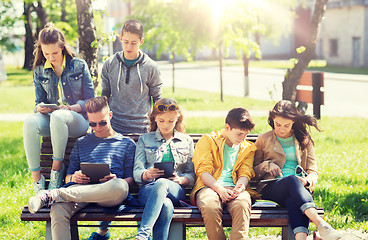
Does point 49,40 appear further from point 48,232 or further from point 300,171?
point 300,171

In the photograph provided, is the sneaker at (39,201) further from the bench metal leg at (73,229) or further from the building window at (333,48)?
the building window at (333,48)

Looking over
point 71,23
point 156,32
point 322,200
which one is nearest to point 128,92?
point 322,200

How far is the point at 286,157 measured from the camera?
160 inches

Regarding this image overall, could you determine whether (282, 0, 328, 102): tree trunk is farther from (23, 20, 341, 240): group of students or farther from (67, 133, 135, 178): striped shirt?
(67, 133, 135, 178): striped shirt

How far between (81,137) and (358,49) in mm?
31692

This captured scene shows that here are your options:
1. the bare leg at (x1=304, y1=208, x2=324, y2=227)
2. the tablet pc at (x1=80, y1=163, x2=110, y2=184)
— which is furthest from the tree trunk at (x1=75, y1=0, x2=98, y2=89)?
the bare leg at (x1=304, y1=208, x2=324, y2=227)

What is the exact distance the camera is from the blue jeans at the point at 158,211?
3438 millimetres

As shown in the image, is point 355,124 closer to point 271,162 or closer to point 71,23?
point 271,162

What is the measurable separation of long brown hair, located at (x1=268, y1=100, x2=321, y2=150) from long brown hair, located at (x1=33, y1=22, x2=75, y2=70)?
1.78 m

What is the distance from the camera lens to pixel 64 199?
3.54 m

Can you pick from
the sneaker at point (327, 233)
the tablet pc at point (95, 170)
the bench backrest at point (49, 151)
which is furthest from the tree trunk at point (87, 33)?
the sneaker at point (327, 233)

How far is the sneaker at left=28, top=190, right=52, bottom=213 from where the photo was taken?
3422mm

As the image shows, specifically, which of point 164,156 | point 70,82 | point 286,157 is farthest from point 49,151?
point 286,157

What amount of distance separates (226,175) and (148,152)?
625 mm
